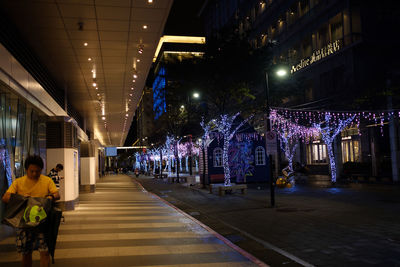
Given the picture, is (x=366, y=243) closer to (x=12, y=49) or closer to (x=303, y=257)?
(x=303, y=257)

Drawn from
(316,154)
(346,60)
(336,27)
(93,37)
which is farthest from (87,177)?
(316,154)

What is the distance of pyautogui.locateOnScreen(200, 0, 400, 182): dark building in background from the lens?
29797 mm

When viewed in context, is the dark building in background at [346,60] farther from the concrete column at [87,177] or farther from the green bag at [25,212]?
the green bag at [25,212]

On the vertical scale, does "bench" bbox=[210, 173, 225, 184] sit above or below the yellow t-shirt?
below

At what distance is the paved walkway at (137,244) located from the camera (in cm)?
735

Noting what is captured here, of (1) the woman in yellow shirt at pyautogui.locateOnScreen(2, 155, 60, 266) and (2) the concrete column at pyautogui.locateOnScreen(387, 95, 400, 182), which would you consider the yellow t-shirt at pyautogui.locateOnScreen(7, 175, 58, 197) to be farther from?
(2) the concrete column at pyautogui.locateOnScreen(387, 95, 400, 182)

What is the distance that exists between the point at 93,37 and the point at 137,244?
6.73m

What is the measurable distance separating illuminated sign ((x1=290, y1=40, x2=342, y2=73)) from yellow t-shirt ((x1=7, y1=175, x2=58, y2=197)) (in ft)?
111

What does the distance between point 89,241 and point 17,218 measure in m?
4.03

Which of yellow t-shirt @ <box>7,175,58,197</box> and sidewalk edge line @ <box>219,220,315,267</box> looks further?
sidewalk edge line @ <box>219,220,315,267</box>

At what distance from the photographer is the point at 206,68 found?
23.7m

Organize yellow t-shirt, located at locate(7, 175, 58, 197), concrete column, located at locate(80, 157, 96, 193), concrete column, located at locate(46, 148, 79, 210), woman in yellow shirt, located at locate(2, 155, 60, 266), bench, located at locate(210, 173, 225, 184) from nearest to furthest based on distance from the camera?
1. woman in yellow shirt, located at locate(2, 155, 60, 266)
2. yellow t-shirt, located at locate(7, 175, 58, 197)
3. concrete column, located at locate(46, 148, 79, 210)
4. concrete column, located at locate(80, 157, 96, 193)
5. bench, located at locate(210, 173, 225, 184)

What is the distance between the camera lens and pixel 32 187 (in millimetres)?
5699

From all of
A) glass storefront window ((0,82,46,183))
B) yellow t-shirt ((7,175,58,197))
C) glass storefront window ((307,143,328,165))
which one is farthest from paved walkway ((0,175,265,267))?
glass storefront window ((307,143,328,165))
